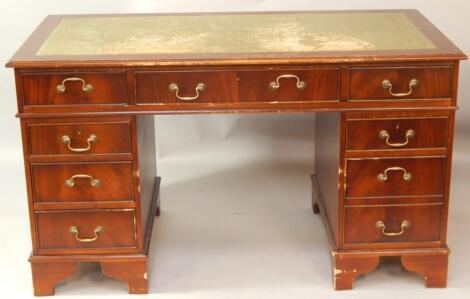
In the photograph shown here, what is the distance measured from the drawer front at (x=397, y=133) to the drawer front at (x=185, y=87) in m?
0.42

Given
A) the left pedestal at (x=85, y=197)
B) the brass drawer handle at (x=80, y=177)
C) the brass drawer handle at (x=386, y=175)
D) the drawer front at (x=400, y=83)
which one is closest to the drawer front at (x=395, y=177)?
the brass drawer handle at (x=386, y=175)

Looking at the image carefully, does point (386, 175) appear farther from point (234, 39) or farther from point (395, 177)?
point (234, 39)

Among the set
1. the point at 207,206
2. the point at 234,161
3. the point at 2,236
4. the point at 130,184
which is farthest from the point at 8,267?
the point at 234,161

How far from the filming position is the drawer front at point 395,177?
320cm

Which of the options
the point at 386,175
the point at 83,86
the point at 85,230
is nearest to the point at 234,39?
the point at 83,86

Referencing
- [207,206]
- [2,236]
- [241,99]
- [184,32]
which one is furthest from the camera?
[207,206]

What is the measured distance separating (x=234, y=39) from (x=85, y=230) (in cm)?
82

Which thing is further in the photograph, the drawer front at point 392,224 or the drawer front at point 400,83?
the drawer front at point 392,224

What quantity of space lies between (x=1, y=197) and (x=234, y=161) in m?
1.08

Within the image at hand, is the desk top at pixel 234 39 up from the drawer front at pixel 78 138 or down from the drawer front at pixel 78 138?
up

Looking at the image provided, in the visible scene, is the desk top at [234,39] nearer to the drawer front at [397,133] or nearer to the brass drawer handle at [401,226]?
the drawer front at [397,133]

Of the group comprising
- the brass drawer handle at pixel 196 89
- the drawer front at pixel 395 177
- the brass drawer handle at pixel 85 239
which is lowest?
the brass drawer handle at pixel 85 239

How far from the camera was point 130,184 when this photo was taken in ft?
10.6

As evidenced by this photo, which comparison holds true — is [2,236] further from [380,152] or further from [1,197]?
[380,152]
